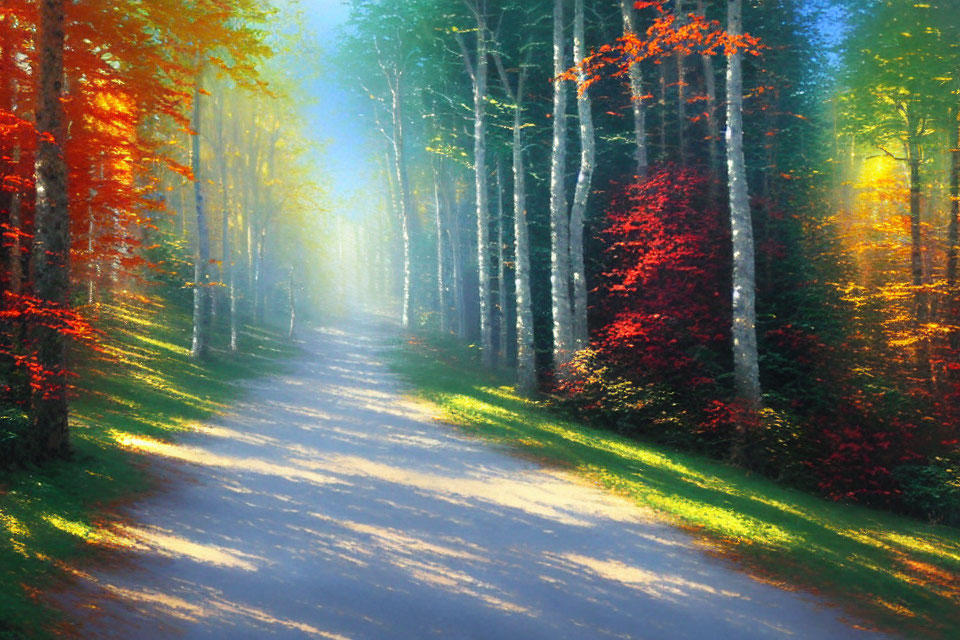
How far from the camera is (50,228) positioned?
8133 mm

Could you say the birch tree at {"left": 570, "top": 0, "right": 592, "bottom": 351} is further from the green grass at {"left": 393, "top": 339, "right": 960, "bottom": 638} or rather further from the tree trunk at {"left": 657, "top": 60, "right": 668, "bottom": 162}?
the tree trunk at {"left": 657, "top": 60, "right": 668, "bottom": 162}

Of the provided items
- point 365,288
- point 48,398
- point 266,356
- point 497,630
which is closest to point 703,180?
point 497,630

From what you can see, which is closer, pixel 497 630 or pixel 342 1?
pixel 497 630

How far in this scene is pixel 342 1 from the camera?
93.4 feet

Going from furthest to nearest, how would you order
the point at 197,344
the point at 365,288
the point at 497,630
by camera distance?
the point at 365,288 → the point at 197,344 → the point at 497,630

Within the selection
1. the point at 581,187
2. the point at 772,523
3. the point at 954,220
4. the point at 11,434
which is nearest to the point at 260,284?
the point at 581,187

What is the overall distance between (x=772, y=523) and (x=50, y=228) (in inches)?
432

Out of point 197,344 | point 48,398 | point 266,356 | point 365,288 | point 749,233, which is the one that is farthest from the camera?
point 365,288

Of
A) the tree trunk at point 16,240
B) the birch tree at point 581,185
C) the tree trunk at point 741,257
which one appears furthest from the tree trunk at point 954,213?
Answer: the tree trunk at point 16,240

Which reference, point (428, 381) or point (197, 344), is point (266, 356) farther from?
point (428, 381)

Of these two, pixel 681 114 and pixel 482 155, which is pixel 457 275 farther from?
pixel 681 114

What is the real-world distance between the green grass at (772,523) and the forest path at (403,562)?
58 cm

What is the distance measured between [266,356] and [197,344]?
15.4 ft

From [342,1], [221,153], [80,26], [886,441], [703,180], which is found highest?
[342,1]
